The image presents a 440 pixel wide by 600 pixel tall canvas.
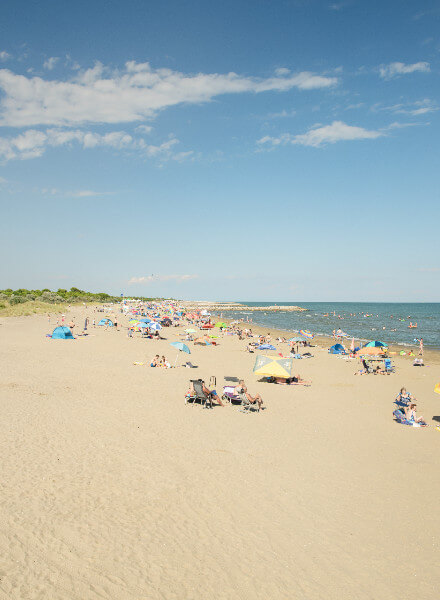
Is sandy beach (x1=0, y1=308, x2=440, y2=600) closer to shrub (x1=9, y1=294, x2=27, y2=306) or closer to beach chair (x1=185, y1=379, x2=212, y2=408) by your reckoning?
beach chair (x1=185, y1=379, x2=212, y2=408)

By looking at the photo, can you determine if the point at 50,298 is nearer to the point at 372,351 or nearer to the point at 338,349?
the point at 338,349

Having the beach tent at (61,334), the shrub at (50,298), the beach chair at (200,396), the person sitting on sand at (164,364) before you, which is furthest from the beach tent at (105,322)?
the shrub at (50,298)

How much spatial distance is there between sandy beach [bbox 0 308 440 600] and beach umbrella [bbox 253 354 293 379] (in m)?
2.97

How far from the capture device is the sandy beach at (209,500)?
4984 mm

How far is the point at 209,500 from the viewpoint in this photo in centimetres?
691

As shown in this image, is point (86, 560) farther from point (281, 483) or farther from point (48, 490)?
point (281, 483)

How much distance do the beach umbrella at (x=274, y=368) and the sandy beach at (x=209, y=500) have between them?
297 cm

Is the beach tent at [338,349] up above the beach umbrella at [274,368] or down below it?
below

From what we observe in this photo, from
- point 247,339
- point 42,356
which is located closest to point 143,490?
point 42,356

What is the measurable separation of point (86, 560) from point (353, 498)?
16.2 feet

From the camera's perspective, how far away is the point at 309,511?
679 cm

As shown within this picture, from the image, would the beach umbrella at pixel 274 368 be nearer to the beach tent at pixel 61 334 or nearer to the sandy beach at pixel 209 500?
the sandy beach at pixel 209 500

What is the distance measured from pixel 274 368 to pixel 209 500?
421 inches

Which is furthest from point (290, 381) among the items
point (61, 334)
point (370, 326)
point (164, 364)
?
point (370, 326)
